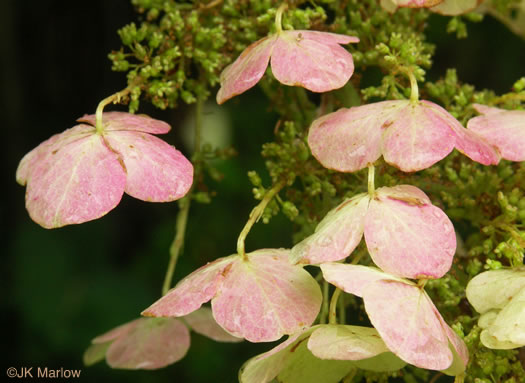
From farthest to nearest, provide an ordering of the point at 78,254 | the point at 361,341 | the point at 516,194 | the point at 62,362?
the point at 78,254, the point at 62,362, the point at 516,194, the point at 361,341

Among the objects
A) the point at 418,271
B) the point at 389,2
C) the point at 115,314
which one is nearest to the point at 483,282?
the point at 418,271

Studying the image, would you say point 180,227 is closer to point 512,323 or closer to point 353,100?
point 353,100

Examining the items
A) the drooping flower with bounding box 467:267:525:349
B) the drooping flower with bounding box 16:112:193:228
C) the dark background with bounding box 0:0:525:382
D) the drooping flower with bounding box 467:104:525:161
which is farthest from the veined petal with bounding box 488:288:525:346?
the dark background with bounding box 0:0:525:382

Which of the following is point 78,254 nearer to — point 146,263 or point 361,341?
point 146,263

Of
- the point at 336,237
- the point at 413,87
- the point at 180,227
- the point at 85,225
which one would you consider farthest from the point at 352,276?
the point at 85,225

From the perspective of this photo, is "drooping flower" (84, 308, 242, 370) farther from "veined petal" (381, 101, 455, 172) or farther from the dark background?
the dark background

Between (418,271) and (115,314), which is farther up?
(418,271)
